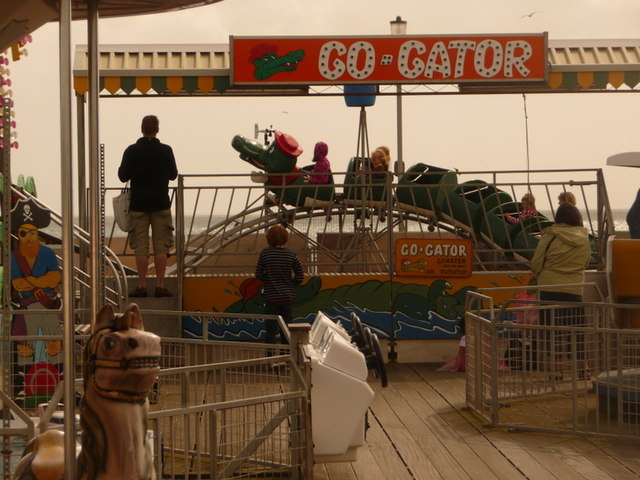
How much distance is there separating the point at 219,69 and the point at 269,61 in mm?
608

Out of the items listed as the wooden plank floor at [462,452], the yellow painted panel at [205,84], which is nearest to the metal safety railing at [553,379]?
the wooden plank floor at [462,452]

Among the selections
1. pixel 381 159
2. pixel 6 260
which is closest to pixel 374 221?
pixel 381 159

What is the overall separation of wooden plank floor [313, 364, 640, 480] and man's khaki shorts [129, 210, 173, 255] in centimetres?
338

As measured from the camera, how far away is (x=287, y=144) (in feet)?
53.6

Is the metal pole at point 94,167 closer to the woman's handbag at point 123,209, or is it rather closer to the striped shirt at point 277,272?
the striped shirt at point 277,272

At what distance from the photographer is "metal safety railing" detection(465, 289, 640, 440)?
9.05 metres

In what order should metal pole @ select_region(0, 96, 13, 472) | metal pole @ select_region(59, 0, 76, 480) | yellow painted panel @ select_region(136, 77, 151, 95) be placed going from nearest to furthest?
metal pole @ select_region(59, 0, 76, 480), metal pole @ select_region(0, 96, 13, 472), yellow painted panel @ select_region(136, 77, 151, 95)

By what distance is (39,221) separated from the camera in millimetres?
10789

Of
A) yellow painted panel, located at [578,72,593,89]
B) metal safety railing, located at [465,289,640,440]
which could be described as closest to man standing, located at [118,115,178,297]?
metal safety railing, located at [465,289,640,440]

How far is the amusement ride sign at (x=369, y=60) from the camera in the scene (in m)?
13.6

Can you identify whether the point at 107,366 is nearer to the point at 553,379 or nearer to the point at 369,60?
the point at 553,379

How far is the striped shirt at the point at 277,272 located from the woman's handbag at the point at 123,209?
1.73 meters

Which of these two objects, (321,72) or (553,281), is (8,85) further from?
(553,281)

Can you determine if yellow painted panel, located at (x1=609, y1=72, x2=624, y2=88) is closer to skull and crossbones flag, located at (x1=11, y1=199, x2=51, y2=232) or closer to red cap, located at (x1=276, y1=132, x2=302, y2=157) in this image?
red cap, located at (x1=276, y1=132, x2=302, y2=157)
